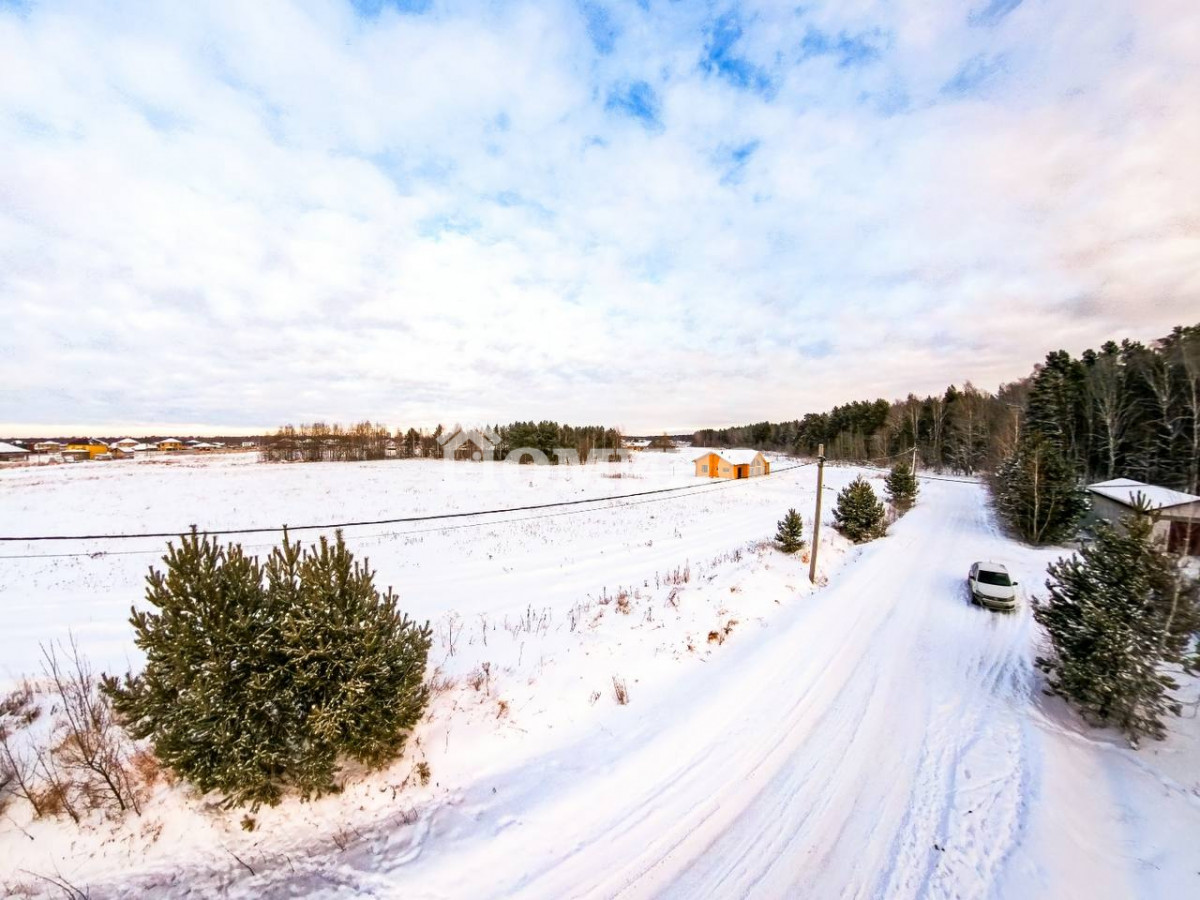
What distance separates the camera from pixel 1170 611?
20.3ft

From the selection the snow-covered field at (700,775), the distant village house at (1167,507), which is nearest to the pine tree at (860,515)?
the distant village house at (1167,507)

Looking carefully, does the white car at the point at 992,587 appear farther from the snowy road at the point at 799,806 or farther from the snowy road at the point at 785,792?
the snowy road at the point at 799,806

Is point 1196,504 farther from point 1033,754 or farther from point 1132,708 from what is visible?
point 1033,754

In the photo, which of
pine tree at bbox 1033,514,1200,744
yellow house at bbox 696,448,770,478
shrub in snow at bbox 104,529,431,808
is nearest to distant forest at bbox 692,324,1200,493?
yellow house at bbox 696,448,770,478

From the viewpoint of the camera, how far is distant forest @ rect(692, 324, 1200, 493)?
28.3 metres

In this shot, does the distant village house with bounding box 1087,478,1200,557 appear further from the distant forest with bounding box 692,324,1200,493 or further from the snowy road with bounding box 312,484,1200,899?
the snowy road with bounding box 312,484,1200,899

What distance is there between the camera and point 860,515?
20.5 meters

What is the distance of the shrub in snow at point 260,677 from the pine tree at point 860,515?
69.7 feet

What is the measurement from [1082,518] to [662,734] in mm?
26582

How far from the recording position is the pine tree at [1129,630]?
242 inches

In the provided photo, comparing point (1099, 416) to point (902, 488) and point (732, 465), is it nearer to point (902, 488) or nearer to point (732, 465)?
point (902, 488)

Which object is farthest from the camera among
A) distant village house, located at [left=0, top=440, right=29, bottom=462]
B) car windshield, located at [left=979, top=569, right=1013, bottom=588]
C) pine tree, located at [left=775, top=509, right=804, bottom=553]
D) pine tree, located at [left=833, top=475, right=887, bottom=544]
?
distant village house, located at [left=0, top=440, right=29, bottom=462]

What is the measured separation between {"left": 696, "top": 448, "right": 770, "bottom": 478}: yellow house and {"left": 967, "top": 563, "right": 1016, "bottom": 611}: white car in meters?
42.5

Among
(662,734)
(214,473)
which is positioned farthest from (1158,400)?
(214,473)
